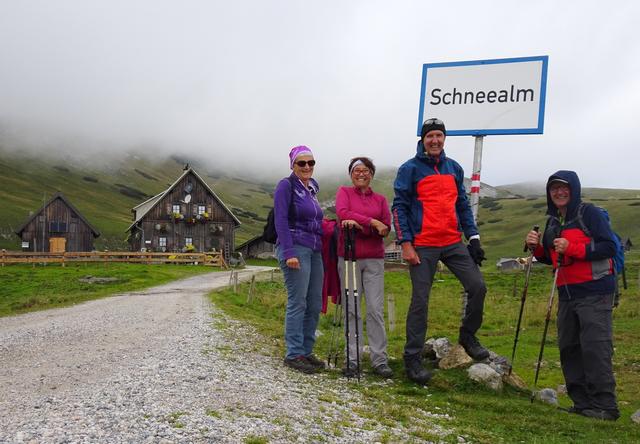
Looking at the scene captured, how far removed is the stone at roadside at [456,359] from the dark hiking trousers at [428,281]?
670mm

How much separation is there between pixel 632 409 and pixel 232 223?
5621 centimetres

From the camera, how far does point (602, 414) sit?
19.3 ft

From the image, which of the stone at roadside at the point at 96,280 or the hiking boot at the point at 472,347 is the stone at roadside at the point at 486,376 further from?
the stone at roadside at the point at 96,280

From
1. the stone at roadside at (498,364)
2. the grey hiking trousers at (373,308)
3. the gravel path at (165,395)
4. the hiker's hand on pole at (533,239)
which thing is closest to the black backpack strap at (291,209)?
the grey hiking trousers at (373,308)

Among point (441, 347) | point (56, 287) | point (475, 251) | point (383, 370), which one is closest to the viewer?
point (475, 251)

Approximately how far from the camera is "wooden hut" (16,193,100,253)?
59.2 meters

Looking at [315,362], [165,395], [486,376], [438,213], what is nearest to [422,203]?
[438,213]

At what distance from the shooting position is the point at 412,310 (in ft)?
22.7

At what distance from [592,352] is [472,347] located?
1650 mm

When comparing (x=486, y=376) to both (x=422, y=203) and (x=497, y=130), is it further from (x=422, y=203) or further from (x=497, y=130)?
(x=497, y=130)

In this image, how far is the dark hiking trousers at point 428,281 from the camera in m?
6.78

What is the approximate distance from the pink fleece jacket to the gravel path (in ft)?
5.60

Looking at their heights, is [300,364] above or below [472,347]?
below

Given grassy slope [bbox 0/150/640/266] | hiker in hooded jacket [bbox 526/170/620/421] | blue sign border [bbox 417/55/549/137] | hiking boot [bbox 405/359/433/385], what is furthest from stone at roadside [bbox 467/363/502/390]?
grassy slope [bbox 0/150/640/266]
